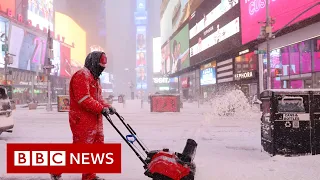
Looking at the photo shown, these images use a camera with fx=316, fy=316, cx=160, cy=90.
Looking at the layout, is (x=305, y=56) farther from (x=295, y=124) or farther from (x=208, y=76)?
(x=208, y=76)

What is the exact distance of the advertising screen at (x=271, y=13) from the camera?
24161mm

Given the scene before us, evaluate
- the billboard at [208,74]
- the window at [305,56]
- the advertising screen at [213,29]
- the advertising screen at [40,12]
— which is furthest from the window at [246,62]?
the advertising screen at [40,12]

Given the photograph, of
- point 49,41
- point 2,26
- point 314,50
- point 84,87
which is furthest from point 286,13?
point 2,26

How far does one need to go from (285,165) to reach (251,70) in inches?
1277

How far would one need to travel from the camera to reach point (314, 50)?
80.9 ft

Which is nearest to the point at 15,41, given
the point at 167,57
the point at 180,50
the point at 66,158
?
the point at 180,50

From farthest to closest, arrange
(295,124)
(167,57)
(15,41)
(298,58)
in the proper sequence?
(167,57), (15,41), (298,58), (295,124)

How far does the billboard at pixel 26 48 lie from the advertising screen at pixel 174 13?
32.4 m

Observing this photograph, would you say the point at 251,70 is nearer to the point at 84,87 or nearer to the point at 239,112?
the point at 239,112

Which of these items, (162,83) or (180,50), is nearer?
(180,50)

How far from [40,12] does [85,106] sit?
3486 inches

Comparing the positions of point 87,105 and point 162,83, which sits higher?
point 162,83

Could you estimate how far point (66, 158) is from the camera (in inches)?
168

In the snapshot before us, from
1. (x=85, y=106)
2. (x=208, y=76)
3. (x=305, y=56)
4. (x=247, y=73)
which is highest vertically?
(x=208, y=76)
